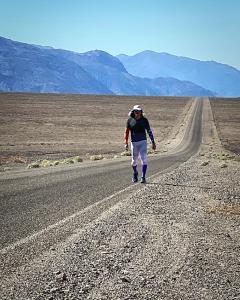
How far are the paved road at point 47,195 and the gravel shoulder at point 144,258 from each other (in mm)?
928

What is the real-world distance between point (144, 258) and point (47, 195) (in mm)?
5046

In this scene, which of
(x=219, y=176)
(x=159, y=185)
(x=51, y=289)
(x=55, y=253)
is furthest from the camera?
(x=219, y=176)

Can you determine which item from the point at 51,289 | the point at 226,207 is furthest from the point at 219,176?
the point at 51,289

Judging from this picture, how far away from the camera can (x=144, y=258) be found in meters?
6.65

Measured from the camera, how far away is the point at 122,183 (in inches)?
546

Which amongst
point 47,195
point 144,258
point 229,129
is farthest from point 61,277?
point 229,129

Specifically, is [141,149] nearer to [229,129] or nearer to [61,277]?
[61,277]

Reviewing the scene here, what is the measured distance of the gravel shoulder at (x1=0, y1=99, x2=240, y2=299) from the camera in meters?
5.40

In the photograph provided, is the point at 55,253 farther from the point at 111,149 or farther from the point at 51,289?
the point at 111,149

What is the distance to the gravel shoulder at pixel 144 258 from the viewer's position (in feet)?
17.7

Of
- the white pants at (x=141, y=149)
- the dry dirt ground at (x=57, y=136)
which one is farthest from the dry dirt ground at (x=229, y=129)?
the white pants at (x=141, y=149)

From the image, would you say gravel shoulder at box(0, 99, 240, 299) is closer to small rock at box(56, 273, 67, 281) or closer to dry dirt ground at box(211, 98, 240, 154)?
small rock at box(56, 273, 67, 281)

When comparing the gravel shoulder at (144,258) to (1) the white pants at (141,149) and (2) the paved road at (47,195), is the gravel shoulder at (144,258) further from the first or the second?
(1) the white pants at (141,149)

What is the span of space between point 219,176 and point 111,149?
25.1 metres
